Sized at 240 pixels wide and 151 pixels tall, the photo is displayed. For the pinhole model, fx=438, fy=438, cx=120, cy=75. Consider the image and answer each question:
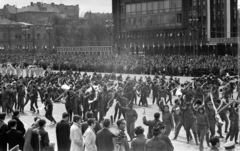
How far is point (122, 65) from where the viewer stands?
52125 millimetres

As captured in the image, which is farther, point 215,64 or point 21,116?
point 215,64

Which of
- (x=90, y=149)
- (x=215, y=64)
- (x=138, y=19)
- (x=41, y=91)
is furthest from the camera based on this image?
(x=138, y=19)

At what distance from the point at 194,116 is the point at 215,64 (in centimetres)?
3010

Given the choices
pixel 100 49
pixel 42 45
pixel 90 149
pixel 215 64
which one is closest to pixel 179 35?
pixel 100 49

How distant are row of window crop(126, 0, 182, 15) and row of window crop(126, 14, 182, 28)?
0.98 m

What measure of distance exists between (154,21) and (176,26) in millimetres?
4634

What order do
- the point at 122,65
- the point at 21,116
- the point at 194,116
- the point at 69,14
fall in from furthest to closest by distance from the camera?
the point at 69,14 → the point at 122,65 → the point at 21,116 → the point at 194,116

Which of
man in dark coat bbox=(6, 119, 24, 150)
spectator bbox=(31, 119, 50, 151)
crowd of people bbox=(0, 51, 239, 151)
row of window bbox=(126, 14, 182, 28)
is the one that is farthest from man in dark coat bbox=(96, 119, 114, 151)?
row of window bbox=(126, 14, 182, 28)

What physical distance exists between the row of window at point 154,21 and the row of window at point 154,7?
981 mm

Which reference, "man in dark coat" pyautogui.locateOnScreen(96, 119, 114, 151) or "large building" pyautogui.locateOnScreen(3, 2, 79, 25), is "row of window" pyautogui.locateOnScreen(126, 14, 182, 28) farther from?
"man in dark coat" pyautogui.locateOnScreen(96, 119, 114, 151)

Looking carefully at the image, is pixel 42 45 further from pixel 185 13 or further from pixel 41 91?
pixel 41 91

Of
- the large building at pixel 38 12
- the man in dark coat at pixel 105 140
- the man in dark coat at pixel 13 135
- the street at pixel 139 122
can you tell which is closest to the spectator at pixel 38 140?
the man in dark coat at pixel 13 135

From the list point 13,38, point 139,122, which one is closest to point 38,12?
point 13,38

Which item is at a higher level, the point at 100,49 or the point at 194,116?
the point at 100,49
